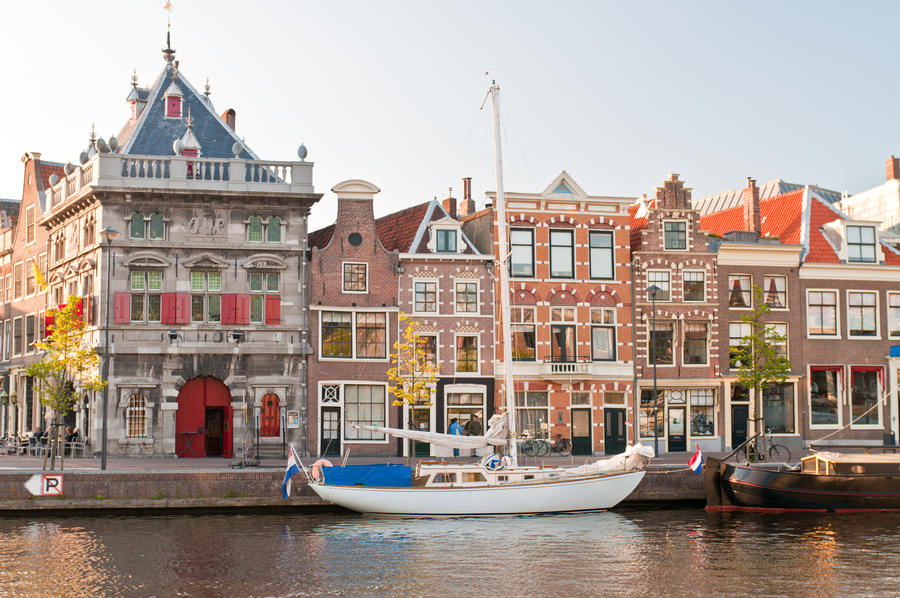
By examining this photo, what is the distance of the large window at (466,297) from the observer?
44.6 metres

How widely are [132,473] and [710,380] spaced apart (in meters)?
25.1

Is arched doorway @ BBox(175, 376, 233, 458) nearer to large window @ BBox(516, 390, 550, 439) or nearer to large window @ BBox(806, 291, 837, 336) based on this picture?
large window @ BBox(516, 390, 550, 439)

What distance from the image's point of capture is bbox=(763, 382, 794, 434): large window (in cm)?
4697

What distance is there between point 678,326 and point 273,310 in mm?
17287

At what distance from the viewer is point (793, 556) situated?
87.7 ft

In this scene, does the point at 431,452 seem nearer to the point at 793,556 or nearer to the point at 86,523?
the point at 86,523

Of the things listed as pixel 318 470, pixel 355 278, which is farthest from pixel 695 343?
pixel 318 470

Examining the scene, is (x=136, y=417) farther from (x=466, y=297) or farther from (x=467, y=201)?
(x=467, y=201)

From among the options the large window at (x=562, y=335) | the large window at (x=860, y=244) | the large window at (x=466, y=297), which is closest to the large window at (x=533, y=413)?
the large window at (x=562, y=335)

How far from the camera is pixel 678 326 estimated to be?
152ft

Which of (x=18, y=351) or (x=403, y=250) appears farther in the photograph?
(x=18, y=351)

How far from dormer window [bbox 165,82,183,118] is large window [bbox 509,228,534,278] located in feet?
49.4

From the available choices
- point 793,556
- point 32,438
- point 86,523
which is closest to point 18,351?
point 32,438

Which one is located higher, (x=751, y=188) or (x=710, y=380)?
(x=751, y=188)
